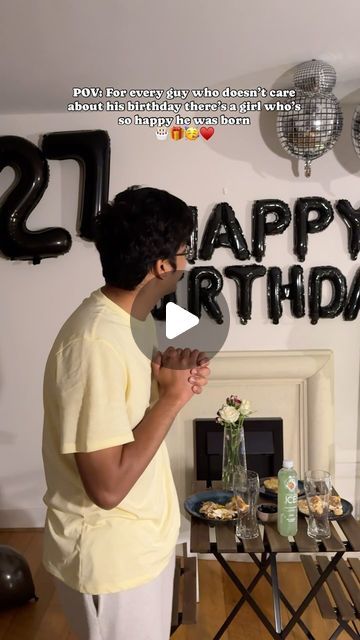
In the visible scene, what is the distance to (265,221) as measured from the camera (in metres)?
3.38

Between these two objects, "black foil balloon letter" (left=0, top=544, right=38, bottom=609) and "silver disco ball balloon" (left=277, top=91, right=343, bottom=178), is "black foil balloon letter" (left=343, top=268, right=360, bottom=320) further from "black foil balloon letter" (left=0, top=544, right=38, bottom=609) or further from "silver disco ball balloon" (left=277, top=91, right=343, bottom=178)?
"black foil balloon letter" (left=0, top=544, right=38, bottom=609)

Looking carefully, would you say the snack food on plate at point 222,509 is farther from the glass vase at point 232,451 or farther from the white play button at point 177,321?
the white play button at point 177,321

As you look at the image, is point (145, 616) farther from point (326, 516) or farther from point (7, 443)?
point (7, 443)

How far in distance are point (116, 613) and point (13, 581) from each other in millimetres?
1710

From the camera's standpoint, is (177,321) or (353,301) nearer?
(177,321)

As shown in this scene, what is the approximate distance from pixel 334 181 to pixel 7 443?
2191 mm

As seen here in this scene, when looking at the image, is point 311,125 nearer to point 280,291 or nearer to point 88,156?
point 280,291

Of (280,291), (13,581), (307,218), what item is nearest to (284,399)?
(280,291)

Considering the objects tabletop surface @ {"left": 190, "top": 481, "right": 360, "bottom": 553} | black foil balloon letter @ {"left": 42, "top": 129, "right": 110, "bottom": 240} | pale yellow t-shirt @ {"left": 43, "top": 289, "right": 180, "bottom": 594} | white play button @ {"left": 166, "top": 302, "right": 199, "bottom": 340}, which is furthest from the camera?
black foil balloon letter @ {"left": 42, "top": 129, "right": 110, "bottom": 240}

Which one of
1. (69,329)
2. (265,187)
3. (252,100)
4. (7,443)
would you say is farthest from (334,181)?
(69,329)

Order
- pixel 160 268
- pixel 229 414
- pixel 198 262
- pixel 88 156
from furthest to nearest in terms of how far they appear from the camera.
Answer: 1. pixel 198 262
2. pixel 88 156
3. pixel 229 414
4. pixel 160 268

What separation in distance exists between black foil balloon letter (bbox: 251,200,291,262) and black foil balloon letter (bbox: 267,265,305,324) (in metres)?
0.13

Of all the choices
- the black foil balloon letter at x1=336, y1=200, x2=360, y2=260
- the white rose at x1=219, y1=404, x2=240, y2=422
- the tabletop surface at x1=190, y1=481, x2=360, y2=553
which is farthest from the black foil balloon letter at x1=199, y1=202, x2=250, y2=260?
the tabletop surface at x1=190, y1=481, x2=360, y2=553

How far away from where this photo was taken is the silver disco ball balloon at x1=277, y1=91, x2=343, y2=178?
2.94m
